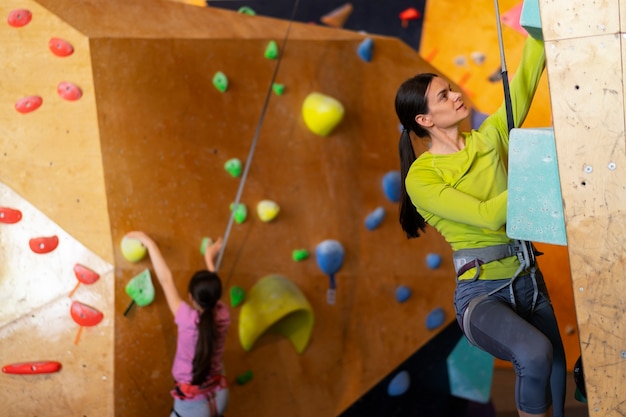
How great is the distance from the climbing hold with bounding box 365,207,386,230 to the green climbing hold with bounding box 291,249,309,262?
344 millimetres

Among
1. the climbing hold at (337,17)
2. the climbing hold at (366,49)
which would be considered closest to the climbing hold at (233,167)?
the climbing hold at (366,49)

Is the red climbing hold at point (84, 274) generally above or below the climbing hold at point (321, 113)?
below

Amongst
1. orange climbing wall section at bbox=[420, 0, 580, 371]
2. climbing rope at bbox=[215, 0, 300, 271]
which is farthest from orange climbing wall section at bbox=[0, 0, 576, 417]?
orange climbing wall section at bbox=[420, 0, 580, 371]

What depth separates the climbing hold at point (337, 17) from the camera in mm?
4766

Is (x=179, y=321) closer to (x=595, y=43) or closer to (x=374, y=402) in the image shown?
(x=374, y=402)

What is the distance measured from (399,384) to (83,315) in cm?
153

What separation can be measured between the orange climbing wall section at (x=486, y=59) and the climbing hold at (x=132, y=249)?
88.6 inches

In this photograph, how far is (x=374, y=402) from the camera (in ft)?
12.7

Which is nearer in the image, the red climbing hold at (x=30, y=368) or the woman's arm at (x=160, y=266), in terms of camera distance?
the red climbing hold at (x=30, y=368)

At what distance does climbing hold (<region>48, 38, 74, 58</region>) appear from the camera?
3.21 meters

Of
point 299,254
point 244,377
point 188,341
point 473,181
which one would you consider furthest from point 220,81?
point 473,181

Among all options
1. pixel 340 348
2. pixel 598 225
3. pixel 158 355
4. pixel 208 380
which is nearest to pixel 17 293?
pixel 158 355

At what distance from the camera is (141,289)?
10.6 feet

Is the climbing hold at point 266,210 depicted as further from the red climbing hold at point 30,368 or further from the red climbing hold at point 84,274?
the red climbing hold at point 30,368
